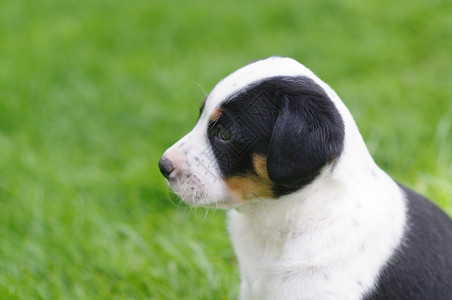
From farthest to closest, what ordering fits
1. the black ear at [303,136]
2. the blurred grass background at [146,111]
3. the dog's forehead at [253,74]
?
the blurred grass background at [146,111] → the dog's forehead at [253,74] → the black ear at [303,136]

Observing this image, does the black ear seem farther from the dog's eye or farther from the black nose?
the black nose

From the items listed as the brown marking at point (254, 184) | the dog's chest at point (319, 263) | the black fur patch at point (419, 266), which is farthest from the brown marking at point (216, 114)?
the black fur patch at point (419, 266)

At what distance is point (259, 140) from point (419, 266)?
2.99 ft

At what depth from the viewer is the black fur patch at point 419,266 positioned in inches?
99.8

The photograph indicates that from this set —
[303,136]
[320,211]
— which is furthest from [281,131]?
[320,211]

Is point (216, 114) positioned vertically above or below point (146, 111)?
above

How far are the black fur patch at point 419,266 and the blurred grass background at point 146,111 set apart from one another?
48.3 inches

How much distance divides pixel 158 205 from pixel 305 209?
2183mm

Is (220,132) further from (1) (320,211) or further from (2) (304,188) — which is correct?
(1) (320,211)

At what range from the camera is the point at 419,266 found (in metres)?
2.58

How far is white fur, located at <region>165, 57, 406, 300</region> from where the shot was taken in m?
2.50

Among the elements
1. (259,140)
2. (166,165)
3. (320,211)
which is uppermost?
(259,140)

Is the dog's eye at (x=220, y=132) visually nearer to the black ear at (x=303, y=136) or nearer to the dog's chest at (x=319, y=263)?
the black ear at (x=303, y=136)

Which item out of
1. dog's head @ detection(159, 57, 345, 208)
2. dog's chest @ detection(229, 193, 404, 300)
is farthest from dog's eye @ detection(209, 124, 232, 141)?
dog's chest @ detection(229, 193, 404, 300)
